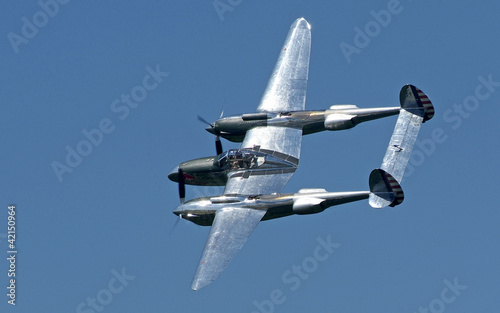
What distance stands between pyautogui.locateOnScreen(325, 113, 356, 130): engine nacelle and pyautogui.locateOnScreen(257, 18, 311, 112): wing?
12.6ft

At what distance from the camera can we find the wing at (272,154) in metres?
97.6

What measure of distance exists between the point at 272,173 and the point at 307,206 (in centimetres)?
620

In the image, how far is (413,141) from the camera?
98125 millimetres

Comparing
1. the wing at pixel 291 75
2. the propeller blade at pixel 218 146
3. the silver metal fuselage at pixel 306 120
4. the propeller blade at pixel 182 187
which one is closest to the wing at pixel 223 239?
the propeller blade at pixel 182 187

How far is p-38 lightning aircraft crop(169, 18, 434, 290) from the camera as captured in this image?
92.3 meters

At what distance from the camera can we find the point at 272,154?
3979 inches

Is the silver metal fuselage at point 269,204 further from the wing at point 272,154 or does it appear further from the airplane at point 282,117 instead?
the airplane at point 282,117

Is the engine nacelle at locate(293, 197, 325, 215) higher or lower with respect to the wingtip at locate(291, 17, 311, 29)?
lower

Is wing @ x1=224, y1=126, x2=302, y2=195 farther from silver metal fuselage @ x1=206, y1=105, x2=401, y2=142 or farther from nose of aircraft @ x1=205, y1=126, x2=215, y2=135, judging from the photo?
nose of aircraft @ x1=205, y1=126, x2=215, y2=135

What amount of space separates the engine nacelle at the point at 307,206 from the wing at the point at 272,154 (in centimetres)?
308


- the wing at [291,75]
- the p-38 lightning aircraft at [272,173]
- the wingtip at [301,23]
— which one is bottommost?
the p-38 lightning aircraft at [272,173]

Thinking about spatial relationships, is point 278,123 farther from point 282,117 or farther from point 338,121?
point 338,121

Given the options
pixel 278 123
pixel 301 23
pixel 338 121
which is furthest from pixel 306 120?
pixel 301 23

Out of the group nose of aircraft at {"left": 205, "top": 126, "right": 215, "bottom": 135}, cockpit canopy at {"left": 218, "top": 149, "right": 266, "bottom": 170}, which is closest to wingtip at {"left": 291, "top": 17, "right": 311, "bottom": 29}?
nose of aircraft at {"left": 205, "top": 126, "right": 215, "bottom": 135}
